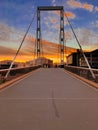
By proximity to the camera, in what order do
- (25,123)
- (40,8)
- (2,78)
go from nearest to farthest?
(25,123) → (2,78) → (40,8)

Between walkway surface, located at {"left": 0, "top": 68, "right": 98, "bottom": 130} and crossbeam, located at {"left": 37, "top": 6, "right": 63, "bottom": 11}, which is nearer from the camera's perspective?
walkway surface, located at {"left": 0, "top": 68, "right": 98, "bottom": 130}

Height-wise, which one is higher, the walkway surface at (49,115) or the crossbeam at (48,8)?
the crossbeam at (48,8)

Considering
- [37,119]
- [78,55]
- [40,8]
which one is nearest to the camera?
[37,119]

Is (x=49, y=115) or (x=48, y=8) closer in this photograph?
(x=49, y=115)

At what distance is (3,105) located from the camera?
10.1m

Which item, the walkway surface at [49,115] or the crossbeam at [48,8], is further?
the crossbeam at [48,8]

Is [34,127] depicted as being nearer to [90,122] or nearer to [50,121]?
[50,121]

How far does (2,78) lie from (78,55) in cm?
10620

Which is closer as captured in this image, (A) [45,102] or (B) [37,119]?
(B) [37,119]

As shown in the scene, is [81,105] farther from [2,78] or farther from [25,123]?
[2,78]

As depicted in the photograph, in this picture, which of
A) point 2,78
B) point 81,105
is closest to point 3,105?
point 81,105

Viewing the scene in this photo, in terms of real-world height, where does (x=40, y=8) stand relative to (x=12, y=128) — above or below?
above

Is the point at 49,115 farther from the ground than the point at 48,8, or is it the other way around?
the point at 48,8

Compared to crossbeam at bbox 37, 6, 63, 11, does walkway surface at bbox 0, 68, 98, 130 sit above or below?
below
